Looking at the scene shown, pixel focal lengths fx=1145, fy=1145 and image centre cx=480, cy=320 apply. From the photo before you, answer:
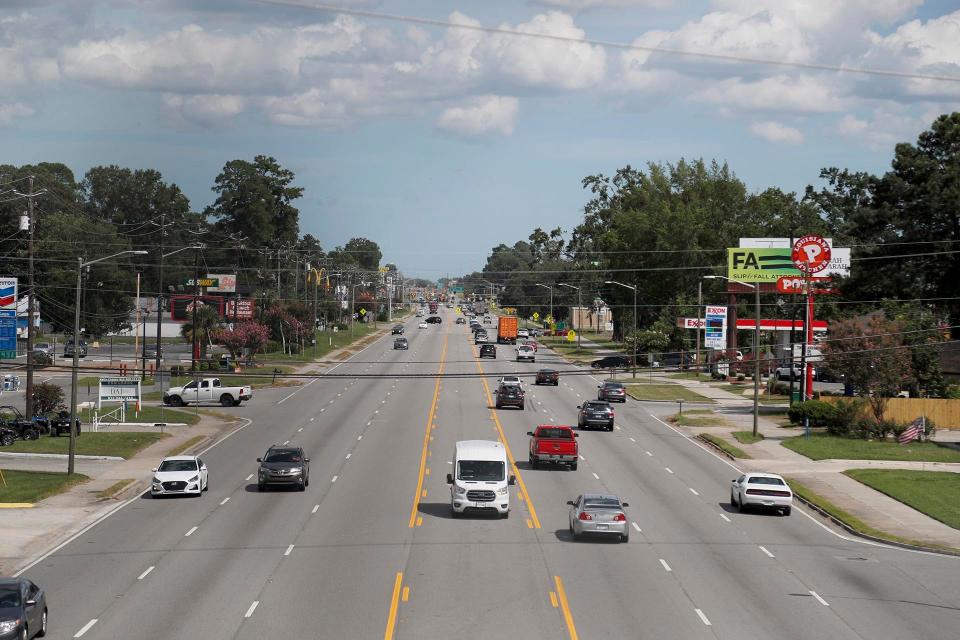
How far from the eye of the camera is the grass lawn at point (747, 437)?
6244cm

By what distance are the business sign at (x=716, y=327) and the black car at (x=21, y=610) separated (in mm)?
83878

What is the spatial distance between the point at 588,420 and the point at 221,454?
2087cm

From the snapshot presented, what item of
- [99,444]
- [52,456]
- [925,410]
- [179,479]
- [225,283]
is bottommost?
[52,456]

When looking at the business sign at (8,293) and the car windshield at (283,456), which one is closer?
the car windshield at (283,456)

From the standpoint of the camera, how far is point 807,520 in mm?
40281

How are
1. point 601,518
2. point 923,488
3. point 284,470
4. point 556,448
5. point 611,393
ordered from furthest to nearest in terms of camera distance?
point 611,393 → point 556,448 → point 923,488 → point 284,470 → point 601,518

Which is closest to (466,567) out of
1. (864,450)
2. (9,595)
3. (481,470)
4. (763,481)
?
(481,470)

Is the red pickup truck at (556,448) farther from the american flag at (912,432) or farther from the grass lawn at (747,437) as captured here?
the american flag at (912,432)

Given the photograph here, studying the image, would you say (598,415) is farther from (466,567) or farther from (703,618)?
(703,618)

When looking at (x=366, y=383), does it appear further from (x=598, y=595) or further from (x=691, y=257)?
(x=598, y=595)

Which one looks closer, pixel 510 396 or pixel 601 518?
pixel 601 518

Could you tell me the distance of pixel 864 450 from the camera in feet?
197

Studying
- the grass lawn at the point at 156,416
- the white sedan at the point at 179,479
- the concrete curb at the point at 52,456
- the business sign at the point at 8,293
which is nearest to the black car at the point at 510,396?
the grass lawn at the point at 156,416

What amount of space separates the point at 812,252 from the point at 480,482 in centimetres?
5192
